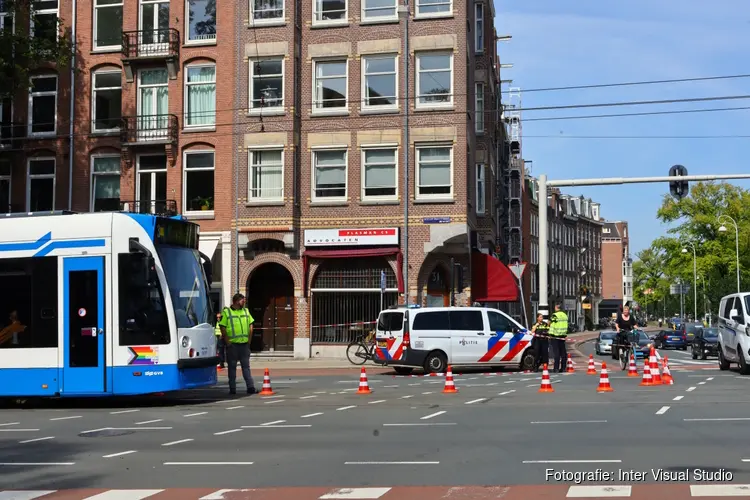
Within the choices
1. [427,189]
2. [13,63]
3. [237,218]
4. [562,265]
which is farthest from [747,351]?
[562,265]

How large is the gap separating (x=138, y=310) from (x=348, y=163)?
1988 cm

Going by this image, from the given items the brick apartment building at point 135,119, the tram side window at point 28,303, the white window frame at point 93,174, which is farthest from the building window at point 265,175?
the tram side window at point 28,303

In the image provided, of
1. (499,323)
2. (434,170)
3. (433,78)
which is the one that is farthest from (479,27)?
(499,323)

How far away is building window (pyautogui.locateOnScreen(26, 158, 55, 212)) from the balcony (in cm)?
495

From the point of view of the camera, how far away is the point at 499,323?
26.3 metres

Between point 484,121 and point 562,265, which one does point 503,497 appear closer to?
point 484,121

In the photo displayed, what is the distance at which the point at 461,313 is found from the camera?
2608cm

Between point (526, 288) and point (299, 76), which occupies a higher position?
point (299, 76)

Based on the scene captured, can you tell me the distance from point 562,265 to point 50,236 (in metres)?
90.3

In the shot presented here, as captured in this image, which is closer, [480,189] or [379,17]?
[379,17]

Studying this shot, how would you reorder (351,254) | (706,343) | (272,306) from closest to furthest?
(351,254), (272,306), (706,343)

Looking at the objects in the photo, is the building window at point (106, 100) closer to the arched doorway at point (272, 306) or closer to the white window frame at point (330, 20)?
the white window frame at point (330, 20)

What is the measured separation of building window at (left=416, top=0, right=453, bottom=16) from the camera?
3494 cm

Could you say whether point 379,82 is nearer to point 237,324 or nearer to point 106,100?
point 106,100
